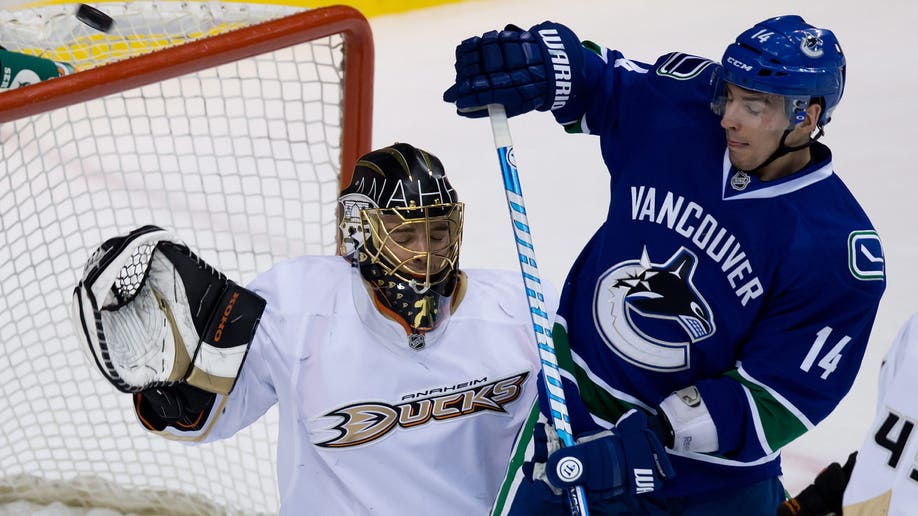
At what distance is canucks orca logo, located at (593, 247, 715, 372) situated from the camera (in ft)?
5.72

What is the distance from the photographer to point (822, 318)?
1.64 metres

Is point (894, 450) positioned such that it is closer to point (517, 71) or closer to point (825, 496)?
point (825, 496)

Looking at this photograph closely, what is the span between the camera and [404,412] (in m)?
1.95

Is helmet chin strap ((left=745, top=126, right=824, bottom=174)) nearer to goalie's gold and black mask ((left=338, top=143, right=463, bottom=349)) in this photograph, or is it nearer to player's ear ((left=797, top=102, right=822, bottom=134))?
player's ear ((left=797, top=102, right=822, bottom=134))

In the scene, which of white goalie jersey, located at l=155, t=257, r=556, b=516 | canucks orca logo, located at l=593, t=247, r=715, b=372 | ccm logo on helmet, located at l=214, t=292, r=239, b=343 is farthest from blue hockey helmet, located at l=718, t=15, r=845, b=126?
ccm logo on helmet, located at l=214, t=292, r=239, b=343

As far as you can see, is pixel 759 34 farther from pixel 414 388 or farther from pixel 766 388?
pixel 414 388

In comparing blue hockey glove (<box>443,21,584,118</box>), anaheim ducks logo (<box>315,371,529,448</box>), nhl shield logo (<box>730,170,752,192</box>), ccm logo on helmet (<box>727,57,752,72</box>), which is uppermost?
ccm logo on helmet (<box>727,57,752,72</box>)

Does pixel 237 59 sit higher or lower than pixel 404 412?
higher

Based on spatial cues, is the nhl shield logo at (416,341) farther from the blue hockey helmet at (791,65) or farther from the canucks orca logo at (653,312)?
the blue hockey helmet at (791,65)

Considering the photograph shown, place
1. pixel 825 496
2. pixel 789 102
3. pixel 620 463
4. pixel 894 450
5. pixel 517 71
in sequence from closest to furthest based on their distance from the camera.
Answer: pixel 894 450
pixel 825 496
pixel 789 102
pixel 620 463
pixel 517 71

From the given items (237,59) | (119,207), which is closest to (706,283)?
(237,59)

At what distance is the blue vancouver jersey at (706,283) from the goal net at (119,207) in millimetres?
754

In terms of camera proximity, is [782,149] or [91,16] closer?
[782,149]

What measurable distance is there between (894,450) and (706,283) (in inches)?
22.5
